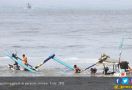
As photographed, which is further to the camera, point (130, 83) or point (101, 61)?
point (101, 61)

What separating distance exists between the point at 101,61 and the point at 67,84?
8014 millimetres

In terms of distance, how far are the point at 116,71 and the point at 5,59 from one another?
1570 cm

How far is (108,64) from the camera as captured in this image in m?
34.0

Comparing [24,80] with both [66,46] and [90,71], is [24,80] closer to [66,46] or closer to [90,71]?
[90,71]

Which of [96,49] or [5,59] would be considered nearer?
[5,59]

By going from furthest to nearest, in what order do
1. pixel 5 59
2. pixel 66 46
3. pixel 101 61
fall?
pixel 66 46, pixel 5 59, pixel 101 61

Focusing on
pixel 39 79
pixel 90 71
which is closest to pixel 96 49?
pixel 90 71

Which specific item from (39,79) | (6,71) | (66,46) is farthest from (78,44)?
(39,79)

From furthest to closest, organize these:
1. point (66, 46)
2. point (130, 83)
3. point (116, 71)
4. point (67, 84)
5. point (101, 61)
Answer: point (66, 46)
point (101, 61)
point (116, 71)
point (67, 84)
point (130, 83)

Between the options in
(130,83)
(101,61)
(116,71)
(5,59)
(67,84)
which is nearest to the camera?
(130,83)

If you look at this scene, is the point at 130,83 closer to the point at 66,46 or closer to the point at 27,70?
the point at 27,70

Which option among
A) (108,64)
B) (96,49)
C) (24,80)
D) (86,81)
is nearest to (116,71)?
(108,64)

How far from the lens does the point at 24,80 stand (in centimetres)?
2805

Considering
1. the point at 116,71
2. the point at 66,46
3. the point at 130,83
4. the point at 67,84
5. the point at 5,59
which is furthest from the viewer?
the point at 66,46
